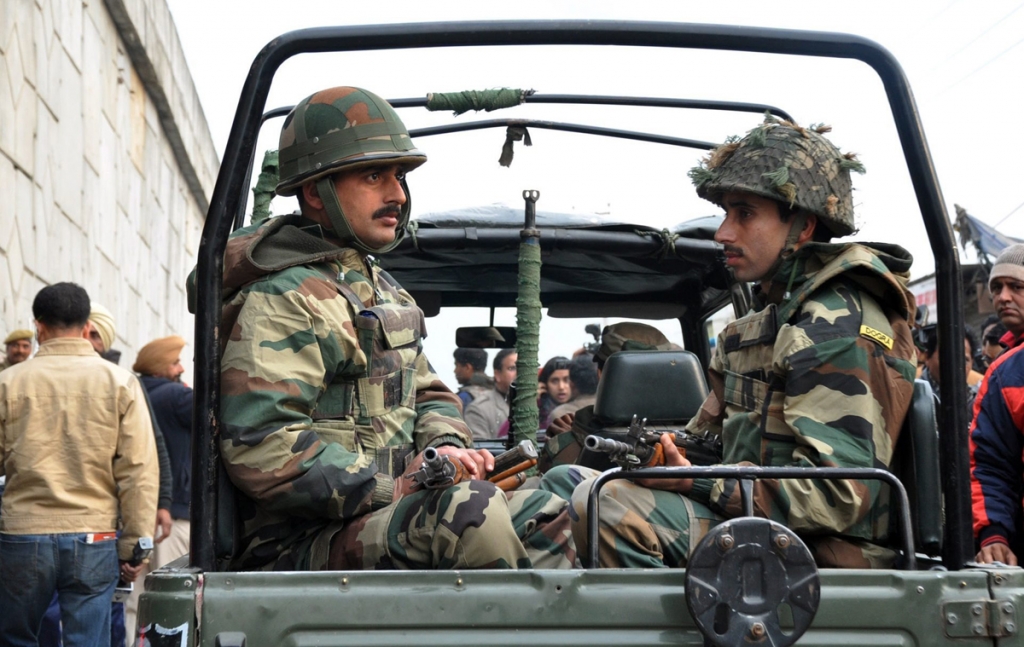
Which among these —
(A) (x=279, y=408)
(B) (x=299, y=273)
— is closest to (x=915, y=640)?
(A) (x=279, y=408)

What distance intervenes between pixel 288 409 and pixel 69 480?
3117 millimetres

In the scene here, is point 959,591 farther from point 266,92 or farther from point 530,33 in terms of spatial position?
point 266,92

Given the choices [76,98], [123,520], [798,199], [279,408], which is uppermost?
[76,98]

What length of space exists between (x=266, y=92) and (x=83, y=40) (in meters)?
8.52

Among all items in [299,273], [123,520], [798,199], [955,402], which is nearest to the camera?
[955,402]

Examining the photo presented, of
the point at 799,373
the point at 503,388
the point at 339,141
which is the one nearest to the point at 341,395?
the point at 339,141

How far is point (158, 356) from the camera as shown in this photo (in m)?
7.29

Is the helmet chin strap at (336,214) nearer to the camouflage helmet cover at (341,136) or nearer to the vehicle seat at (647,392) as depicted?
the camouflage helmet cover at (341,136)

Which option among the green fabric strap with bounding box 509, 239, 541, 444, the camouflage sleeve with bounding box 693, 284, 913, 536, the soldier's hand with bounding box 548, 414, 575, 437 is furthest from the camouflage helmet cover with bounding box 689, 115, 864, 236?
the soldier's hand with bounding box 548, 414, 575, 437

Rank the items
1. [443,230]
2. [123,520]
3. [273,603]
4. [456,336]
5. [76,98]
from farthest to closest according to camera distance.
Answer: [76,98]
[123,520]
[456,336]
[443,230]
[273,603]

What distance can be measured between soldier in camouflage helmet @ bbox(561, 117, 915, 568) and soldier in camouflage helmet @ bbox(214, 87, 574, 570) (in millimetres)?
275

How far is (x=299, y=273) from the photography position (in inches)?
118

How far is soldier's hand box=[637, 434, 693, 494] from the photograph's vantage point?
9.34ft

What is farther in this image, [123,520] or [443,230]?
[123,520]
